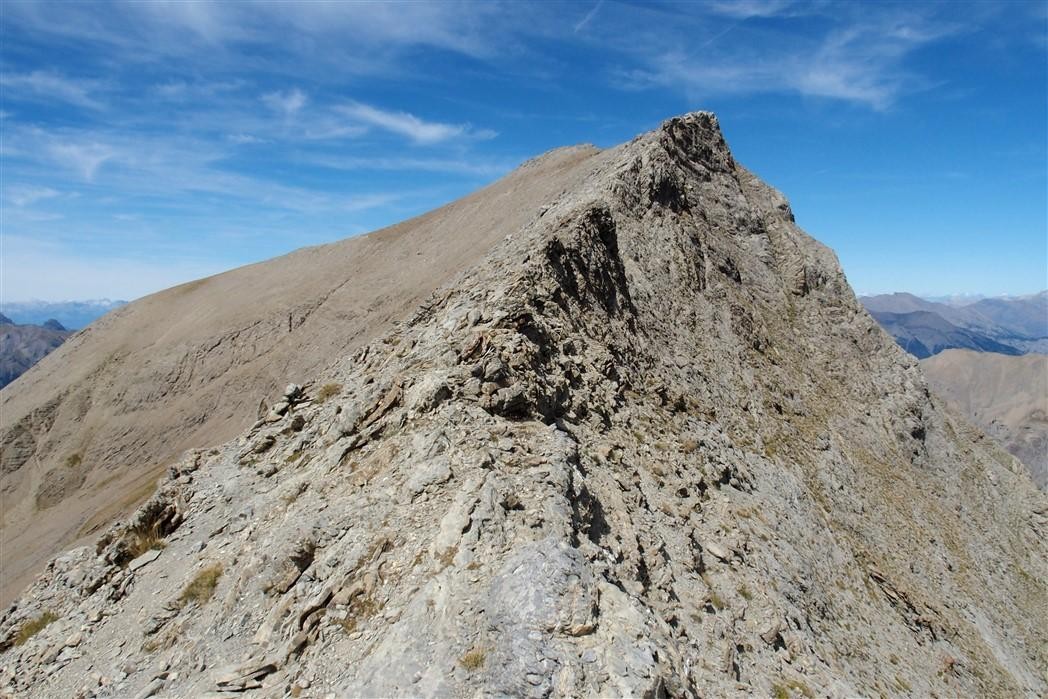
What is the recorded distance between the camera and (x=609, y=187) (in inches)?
1275

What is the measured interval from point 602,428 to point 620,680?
1039 centimetres

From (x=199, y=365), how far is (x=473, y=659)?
200 ft

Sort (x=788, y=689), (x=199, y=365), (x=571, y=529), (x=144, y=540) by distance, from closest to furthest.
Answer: (x=571, y=529)
(x=788, y=689)
(x=144, y=540)
(x=199, y=365)

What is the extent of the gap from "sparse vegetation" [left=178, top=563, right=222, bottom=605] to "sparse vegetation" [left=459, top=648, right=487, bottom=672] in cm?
770

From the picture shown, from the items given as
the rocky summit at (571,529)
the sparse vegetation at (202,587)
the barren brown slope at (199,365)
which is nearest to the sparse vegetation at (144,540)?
the rocky summit at (571,529)

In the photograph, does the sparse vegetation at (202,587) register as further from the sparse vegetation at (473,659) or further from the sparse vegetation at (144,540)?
the sparse vegetation at (473,659)

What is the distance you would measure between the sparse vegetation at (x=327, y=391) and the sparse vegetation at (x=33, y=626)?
9220mm

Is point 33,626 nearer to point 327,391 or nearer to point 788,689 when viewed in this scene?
point 327,391

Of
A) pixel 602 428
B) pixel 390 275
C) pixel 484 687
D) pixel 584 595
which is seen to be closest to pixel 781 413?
pixel 602 428

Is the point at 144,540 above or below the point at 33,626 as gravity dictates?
above

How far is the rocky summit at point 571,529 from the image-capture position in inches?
400

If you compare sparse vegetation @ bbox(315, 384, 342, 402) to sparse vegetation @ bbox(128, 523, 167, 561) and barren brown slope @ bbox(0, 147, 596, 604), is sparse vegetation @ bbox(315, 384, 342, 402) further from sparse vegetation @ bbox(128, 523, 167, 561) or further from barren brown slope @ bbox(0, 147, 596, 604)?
barren brown slope @ bbox(0, 147, 596, 604)

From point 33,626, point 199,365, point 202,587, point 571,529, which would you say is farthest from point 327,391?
point 199,365

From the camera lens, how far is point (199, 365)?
2368 inches
